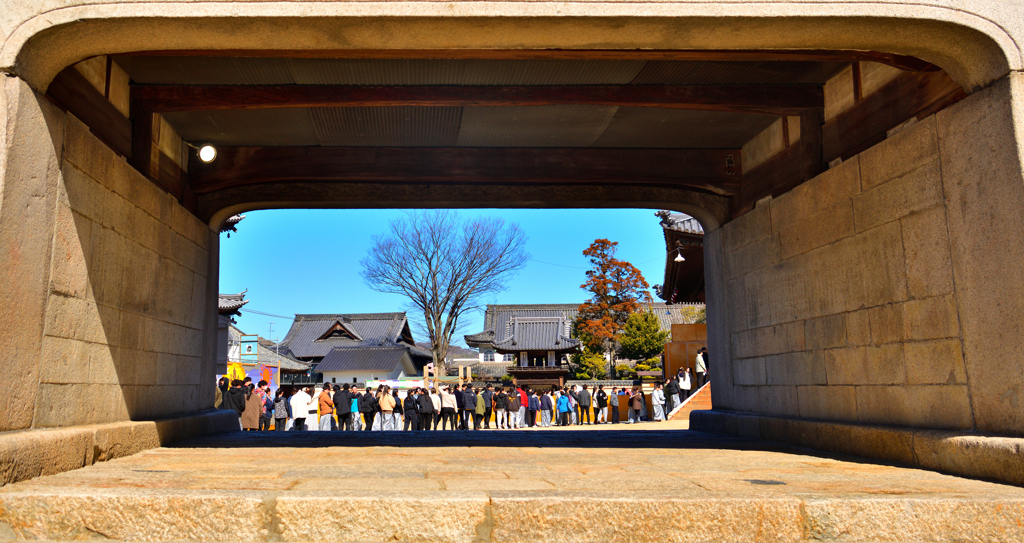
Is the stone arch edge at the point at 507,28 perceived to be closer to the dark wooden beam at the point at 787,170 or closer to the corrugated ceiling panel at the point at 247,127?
the dark wooden beam at the point at 787,170

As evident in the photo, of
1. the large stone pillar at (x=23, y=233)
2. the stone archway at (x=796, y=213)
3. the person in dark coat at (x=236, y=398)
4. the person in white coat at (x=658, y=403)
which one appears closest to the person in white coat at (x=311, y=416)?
the person in dark coat at (x=236, y=398)

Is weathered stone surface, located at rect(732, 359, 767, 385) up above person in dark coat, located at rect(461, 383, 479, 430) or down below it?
above

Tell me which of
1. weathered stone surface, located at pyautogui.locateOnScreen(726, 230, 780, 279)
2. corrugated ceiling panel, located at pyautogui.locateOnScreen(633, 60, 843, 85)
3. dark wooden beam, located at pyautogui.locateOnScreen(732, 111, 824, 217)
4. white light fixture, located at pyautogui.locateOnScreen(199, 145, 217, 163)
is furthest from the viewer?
white light fixture, located at pyautogui.locateOnScreen(199, 145, 217, 163)

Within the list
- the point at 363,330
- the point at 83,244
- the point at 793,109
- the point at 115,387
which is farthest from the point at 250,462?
the point at 363,330

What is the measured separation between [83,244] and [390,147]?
4066 mm

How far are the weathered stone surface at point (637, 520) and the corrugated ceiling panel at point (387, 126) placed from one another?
5.16 metres

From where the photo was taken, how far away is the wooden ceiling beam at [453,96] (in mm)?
6480

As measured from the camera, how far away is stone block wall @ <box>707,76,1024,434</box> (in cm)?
402

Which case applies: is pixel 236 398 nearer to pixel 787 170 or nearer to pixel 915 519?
pixel 787 170

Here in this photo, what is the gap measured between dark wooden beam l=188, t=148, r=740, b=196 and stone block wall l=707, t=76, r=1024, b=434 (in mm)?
1291

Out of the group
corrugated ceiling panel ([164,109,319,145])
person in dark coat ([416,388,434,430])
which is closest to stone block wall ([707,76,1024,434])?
corrugated ceiling panel ([164,109,319,145])

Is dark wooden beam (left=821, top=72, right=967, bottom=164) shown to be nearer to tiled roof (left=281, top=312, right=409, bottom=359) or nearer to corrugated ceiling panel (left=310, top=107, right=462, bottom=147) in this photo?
corrugated ceiling panel (left=310, top=107, right=462, bottom=147)

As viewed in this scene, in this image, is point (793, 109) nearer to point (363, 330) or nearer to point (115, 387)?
point (115, 387)

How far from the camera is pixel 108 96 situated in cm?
585
